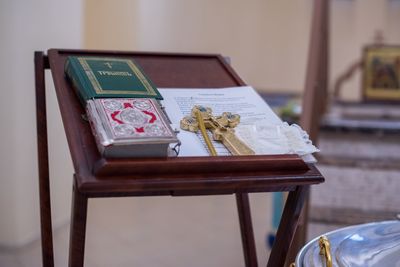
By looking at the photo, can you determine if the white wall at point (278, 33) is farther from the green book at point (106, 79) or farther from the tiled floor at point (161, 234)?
the green book at point (106, 79)

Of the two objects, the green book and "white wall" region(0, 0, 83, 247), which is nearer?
the green book

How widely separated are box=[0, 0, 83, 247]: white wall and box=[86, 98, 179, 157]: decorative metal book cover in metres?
1.53

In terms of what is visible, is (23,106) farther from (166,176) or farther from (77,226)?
(166,176)

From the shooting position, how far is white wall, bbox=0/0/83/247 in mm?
2762

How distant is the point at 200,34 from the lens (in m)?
6.07

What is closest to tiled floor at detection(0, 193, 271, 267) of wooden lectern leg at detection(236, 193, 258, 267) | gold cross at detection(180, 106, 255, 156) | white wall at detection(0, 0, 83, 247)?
white wall at detection(0, 0, 83, 247)

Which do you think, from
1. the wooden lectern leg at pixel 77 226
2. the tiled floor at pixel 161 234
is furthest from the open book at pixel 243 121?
the tiled floor at pixel 161 234

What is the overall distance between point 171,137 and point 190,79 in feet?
1.82

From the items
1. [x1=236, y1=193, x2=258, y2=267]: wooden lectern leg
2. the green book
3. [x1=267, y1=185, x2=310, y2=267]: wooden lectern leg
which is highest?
the green book

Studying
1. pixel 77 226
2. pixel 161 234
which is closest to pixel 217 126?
pixel 77 226

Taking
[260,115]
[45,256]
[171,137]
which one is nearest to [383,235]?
[260,115]

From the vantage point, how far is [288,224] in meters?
1.50

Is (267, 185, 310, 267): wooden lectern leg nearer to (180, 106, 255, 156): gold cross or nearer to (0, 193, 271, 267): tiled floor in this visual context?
(180, 106, 255, 156): gold cross

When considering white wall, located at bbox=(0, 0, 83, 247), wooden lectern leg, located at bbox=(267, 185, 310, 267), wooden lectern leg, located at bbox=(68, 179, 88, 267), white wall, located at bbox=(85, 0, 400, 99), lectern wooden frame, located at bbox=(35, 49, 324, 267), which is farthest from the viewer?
white wall, located at bbox=(85, 0, 400, 99)
